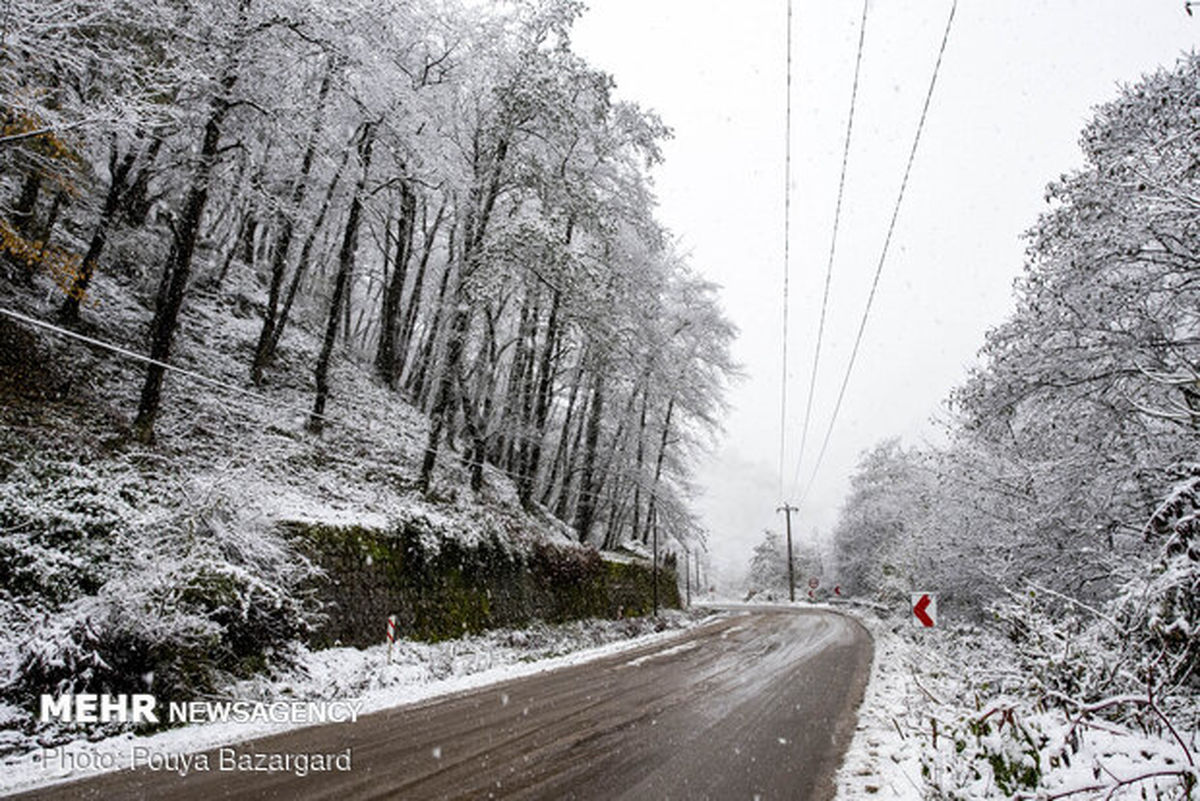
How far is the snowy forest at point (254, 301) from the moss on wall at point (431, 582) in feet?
1.37

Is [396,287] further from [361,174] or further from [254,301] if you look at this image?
[361,174]

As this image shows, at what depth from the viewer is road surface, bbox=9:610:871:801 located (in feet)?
15.3

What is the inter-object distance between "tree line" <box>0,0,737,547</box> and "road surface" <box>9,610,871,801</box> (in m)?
6.77

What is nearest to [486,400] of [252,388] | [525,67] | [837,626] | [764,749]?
[252,388]

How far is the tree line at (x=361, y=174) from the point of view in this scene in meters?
9.39

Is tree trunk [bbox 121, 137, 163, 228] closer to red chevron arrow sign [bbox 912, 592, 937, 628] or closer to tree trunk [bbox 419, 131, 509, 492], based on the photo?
tree trunk [bbox 419, 131, 509, 492]

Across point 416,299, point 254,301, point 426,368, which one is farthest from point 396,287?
point 426,368

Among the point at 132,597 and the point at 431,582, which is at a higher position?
the point at 132,597

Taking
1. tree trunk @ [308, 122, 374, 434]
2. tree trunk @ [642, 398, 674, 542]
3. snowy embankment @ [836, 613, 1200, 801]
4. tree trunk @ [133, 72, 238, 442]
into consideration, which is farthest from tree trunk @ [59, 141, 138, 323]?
tree trunk @ [642, 398, 674, 542]

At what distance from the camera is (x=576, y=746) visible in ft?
19.3

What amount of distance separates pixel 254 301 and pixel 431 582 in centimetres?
1223

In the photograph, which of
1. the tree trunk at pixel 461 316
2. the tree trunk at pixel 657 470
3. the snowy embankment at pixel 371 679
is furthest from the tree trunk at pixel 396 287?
the snowy embankment at pixel 371 679

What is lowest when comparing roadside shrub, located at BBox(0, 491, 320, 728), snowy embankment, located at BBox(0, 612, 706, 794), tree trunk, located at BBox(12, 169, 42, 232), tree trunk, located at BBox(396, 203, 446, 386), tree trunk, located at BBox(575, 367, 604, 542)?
snowy embankment, located at BBox(0, 612, 706, 794)

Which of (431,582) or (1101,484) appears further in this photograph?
(431,582)
